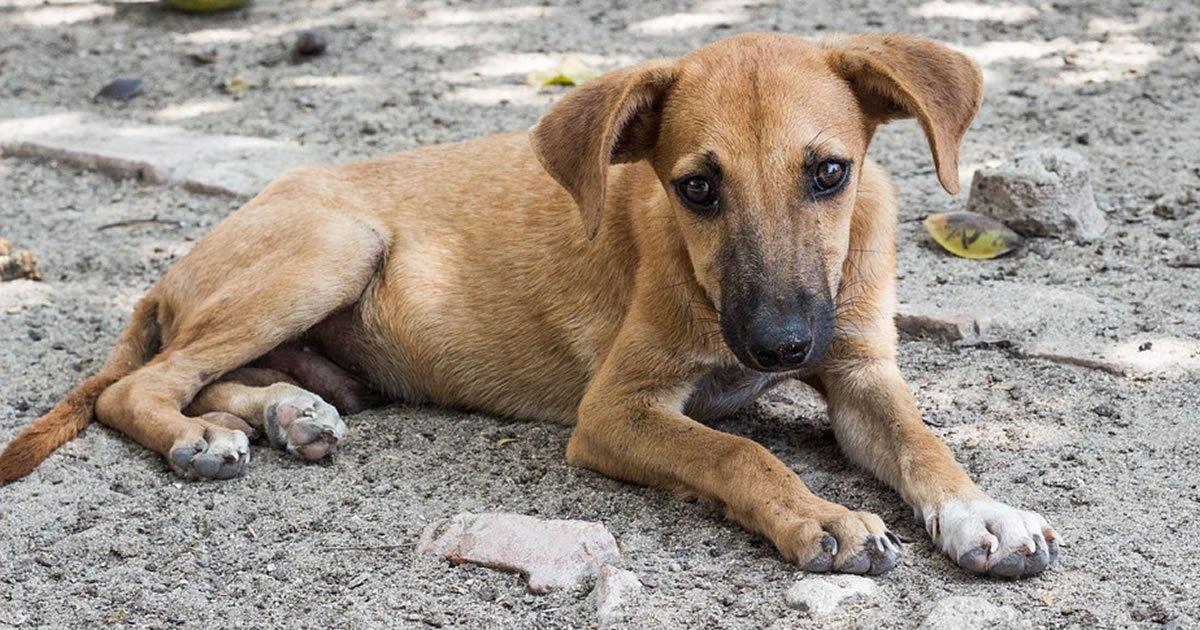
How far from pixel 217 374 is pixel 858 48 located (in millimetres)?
2361

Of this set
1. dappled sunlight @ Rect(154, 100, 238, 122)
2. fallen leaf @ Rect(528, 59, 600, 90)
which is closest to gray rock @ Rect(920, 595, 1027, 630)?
fallen leaf @ Rect(528, 59, 600, 90)

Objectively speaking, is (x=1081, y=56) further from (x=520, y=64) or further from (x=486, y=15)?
(x=486, y=15)

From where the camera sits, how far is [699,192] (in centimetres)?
412

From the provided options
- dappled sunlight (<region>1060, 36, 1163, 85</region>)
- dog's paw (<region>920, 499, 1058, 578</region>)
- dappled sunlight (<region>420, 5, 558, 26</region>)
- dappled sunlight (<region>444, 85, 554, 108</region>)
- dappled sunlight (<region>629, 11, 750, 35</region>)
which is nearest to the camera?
dog's paw (<region>920, 499, 1058, 578</region>)

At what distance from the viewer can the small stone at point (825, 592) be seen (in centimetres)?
362

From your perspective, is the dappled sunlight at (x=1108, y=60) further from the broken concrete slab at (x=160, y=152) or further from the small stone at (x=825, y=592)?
the small stone at (x=825, y=592)

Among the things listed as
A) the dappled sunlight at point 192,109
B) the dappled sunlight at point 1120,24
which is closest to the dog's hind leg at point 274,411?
the dappled sunlight at point 192,109

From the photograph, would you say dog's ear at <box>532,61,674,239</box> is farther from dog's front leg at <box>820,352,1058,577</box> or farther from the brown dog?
dog's front leg at <box>820,352,1058,577</box>

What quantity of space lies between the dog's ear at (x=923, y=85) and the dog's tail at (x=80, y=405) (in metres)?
2.64

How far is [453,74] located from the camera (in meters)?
8.28

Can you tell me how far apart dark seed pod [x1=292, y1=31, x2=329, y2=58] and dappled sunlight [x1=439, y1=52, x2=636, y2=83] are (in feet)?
2.88

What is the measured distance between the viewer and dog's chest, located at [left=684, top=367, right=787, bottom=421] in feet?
15.2

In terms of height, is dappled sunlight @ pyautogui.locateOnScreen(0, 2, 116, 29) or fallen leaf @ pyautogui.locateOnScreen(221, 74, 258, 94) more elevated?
dappled sunlight @ pyautogui.locateOnScreen(0, 2, 116, 29)

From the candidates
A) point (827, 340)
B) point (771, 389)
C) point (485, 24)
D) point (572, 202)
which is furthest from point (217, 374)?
point (485, 24)
